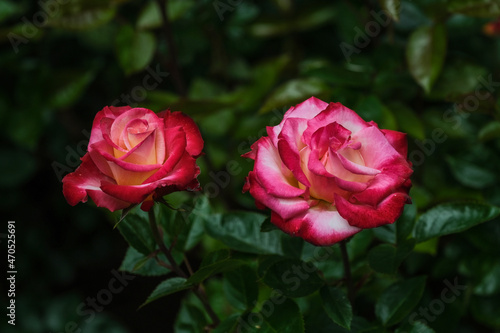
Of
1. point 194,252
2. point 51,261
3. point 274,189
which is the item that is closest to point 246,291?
point 274,189

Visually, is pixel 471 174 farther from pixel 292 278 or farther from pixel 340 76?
pixel 292 278

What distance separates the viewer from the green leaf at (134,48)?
0.96 metres

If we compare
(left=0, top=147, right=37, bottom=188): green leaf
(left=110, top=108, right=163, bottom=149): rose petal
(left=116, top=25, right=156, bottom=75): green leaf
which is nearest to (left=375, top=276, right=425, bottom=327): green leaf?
(left=110, top=108, right=163, bottom=149): rose petal

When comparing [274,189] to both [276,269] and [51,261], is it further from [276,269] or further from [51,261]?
[51,261]

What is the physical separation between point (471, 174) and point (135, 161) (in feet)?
2.05

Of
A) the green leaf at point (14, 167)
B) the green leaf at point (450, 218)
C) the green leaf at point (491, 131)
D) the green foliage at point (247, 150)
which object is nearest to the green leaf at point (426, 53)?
the green foliage at point (247, 150)

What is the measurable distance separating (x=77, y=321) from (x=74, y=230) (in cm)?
36

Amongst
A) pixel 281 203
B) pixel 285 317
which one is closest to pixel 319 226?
pixel 281 203

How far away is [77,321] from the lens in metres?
1.22

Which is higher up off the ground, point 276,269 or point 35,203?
point 276,269

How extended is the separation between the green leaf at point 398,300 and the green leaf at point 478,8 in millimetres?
449

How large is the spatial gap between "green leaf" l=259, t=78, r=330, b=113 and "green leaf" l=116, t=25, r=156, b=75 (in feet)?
0.81

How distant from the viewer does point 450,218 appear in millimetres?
590

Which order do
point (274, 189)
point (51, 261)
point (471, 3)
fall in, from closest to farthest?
point (274, 189) → point (471, 3) → point (51, 261)
